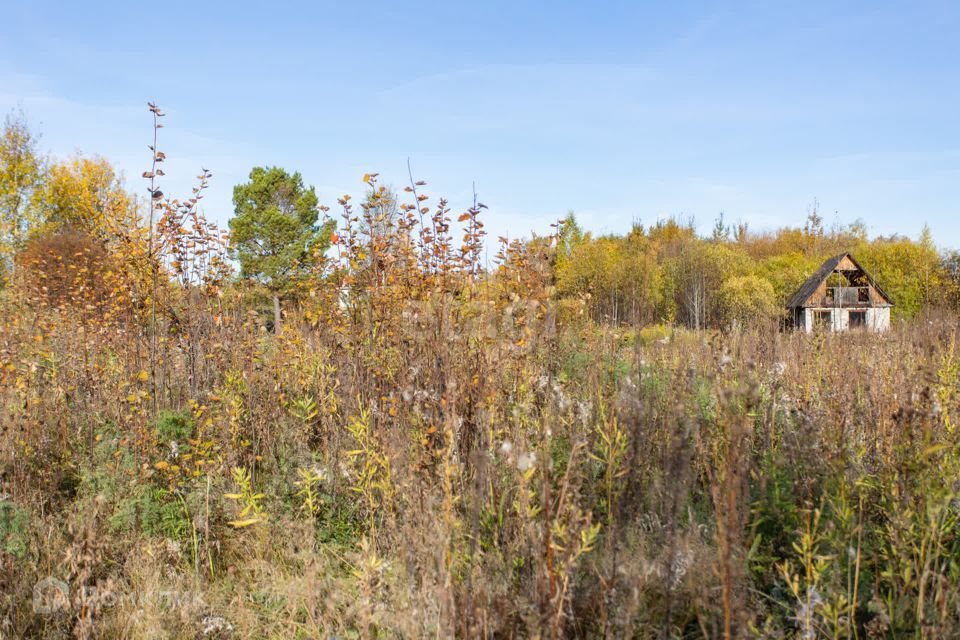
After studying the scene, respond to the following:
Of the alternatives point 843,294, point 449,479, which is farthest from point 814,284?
point 449,479

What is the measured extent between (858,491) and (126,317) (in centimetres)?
518

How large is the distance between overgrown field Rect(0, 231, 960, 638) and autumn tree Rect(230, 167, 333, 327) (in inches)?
927

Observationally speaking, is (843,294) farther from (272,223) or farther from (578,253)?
(272,223)

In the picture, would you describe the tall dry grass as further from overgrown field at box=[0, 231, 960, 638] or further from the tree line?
the tree line

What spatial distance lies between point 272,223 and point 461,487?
89.1 ft

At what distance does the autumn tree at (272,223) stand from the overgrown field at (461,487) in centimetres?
2355

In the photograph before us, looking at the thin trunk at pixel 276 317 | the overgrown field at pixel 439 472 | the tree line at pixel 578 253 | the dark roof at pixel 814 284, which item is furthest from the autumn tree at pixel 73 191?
the dark roof at pixel 814 284

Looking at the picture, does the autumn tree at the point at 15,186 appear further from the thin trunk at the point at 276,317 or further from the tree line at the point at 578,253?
the thin trunk at the point at 276,317

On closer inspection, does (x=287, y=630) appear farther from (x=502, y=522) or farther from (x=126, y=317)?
(x=126, y=317)

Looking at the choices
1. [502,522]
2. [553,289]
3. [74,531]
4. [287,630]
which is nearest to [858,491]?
[502,522]

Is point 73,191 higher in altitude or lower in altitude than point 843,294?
higher

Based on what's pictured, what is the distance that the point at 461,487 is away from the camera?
277 cm

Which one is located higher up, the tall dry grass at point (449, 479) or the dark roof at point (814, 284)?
the dark roof at point (814, 284)

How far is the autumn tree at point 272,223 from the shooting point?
90.4 ft
